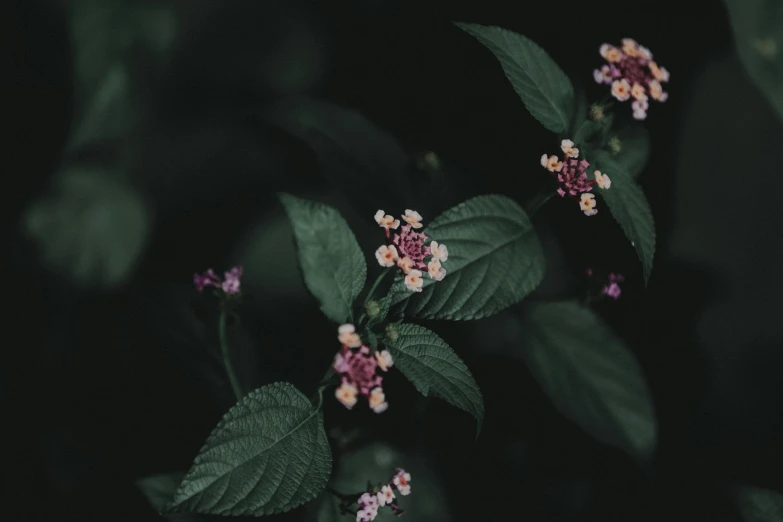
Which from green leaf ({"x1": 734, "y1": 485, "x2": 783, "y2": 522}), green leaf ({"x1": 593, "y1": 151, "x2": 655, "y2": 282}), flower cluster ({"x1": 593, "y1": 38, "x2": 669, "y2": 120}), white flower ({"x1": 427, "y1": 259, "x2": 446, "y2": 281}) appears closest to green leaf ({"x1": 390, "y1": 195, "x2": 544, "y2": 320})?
white flower ({"x1": 427, "y1": 259, "x2": 446, "y2": 281})

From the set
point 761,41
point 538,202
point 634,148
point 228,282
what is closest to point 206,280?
point 228,282

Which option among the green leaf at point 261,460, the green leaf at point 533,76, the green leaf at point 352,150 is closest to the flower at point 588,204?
the green leaf at point 533,76

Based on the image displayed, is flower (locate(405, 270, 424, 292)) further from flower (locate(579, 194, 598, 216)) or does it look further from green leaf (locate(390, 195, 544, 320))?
flower (locate(579, 194, 598, 216))

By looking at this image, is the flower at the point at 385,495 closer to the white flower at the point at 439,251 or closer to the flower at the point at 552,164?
the white flower at the point at 439,251

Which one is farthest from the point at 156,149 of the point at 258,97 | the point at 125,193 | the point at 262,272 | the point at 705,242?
the point at 705,242

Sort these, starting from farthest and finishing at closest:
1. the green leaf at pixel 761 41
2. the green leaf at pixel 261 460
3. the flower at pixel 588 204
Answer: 1. the green leaf at pixel 761 41
2. the flower at pixel 588 204
3. the green leaf at pixel 261 460

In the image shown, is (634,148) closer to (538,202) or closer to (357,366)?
(538,202)

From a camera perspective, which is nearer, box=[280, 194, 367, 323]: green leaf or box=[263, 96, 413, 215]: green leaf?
box=[280, 194, 367, 323]: green leaf
